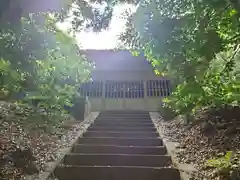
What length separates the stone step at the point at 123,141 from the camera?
5.91 metres

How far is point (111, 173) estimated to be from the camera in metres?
4.32

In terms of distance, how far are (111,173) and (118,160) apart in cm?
54

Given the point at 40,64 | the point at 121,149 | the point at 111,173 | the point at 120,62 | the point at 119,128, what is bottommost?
the point at 111,173

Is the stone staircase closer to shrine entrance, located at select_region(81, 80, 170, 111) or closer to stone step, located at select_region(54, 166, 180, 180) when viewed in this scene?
stone step, located at select_region(54, 166, 180, 180)

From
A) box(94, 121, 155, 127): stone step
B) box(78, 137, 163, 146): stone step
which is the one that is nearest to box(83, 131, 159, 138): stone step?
box(78, 137, 163, 146): stone step

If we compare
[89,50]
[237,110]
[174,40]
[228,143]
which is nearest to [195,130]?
[237,110]

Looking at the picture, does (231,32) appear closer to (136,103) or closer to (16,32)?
(16,32)

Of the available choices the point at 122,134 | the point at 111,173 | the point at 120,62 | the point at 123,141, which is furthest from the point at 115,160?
the point at 120,62

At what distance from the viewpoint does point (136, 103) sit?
13.4 m

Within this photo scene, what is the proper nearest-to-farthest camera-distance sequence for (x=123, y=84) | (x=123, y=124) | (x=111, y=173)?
(x=111, y=173), (x=123, y=124), (x=123, y=84)

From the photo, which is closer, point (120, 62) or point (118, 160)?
point (118, 160)

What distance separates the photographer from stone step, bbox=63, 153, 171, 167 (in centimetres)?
479

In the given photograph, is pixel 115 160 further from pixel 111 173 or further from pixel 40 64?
pixel 40 64

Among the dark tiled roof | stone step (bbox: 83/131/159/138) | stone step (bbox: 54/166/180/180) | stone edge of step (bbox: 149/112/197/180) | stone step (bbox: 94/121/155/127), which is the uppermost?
the dark tiled roof
